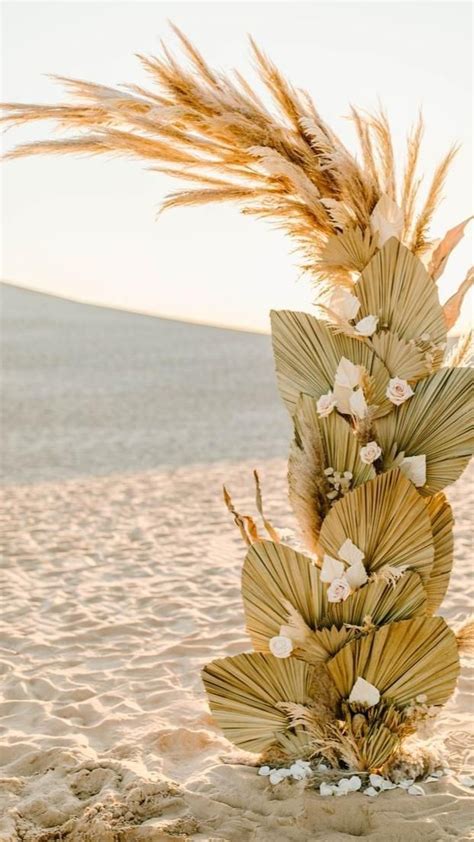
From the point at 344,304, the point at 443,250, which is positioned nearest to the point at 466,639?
the point at 344,304

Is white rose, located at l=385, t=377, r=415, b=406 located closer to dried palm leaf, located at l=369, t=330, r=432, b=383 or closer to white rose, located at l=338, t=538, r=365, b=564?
dried palm leaf, located at l=369, t=330, r=432, b=383

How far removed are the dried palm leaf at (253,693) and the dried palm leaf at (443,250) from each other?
147 cm

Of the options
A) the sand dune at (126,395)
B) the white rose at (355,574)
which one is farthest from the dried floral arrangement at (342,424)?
the sand dune at (126,395)

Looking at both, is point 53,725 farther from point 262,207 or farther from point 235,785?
point 262,207

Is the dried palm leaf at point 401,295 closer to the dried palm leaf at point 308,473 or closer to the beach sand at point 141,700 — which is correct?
the dried palm leaf at point 308,473

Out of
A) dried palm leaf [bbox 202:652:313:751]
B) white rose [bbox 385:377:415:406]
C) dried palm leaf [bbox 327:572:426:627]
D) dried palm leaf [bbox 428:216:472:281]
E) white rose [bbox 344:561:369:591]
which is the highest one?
dried palm leaf [bbox 428:216:472:281]

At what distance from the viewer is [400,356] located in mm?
3361

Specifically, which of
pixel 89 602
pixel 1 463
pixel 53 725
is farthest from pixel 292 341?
pixel 1 463

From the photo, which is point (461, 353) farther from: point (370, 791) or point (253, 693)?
point (370, 791)

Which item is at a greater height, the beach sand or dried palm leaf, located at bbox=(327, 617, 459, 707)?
dried palm leaf, located at bbox=(327, 617, 459, 707)

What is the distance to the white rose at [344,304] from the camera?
11.0 feet

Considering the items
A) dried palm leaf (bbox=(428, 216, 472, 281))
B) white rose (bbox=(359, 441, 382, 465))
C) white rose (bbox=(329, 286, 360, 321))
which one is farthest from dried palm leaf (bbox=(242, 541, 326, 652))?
dried palm leaf (bbox=(428, 216, 472, 281))

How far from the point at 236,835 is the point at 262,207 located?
7.12 feet

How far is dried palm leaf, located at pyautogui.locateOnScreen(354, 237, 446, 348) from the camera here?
332 centimetres
